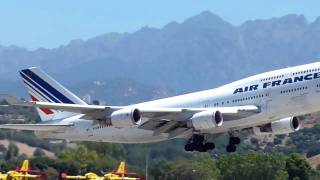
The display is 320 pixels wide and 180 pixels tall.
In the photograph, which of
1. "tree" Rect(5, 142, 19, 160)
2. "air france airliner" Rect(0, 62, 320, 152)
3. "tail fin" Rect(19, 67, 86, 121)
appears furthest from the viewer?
"tree" Rect(5, 142, 19, 160)

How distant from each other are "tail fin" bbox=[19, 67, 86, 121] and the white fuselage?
4405mm

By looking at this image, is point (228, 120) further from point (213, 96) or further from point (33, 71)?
point (33, 71)

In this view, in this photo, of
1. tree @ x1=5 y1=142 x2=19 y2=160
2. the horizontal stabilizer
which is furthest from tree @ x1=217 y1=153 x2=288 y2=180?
the horizontal stabilizer

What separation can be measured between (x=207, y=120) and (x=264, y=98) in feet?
11.9

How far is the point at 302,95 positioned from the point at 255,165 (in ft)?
81.1

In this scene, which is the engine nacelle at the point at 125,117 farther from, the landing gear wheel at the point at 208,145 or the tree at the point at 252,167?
the tree at the point at 252,167

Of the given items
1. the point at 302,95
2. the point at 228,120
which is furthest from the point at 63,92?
the point at 302,95

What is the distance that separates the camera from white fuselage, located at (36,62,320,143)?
47.3m

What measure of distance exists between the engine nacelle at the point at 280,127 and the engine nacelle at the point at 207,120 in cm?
483

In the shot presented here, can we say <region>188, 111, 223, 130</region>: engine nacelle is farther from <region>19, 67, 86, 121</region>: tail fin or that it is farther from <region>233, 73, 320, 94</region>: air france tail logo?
<region>19, 67, 86, 121</region>: tail fin

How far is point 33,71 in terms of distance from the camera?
5788 cm

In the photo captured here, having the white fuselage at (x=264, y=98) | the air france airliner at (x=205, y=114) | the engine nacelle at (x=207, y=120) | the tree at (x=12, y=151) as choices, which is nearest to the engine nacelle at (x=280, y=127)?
the air france airliner at (x=205, y=114)

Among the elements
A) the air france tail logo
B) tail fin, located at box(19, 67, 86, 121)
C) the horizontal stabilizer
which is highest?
tail fin, located at box(19, 67, 86, 121)

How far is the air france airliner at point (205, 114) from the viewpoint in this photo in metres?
47.5
